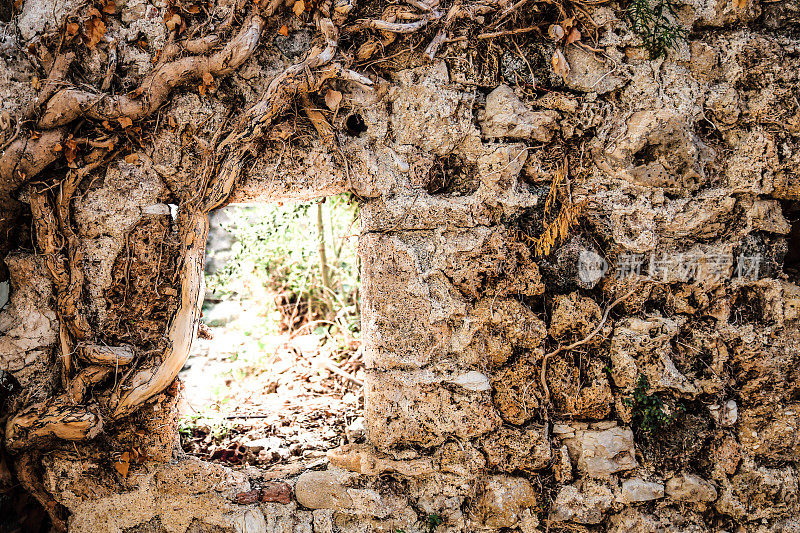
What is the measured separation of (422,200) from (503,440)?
50.2 inches

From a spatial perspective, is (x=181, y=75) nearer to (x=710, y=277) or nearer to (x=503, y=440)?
(x=503, y=440)

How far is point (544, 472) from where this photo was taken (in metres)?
2.45

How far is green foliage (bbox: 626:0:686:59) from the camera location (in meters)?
Answer: 2.25

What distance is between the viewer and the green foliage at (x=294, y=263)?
3.82 meters

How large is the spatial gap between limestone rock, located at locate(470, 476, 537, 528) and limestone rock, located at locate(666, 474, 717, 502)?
0.67 meters

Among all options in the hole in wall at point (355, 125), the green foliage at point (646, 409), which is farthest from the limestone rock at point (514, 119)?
the green foliage at point (646, 409)

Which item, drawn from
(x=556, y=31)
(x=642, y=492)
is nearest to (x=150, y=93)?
(x=556, y=31)

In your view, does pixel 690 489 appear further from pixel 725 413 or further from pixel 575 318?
pixel 575 318

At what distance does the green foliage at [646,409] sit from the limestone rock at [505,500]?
2.09 feet

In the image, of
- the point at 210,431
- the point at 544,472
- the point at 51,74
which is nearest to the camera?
the point at 51,74

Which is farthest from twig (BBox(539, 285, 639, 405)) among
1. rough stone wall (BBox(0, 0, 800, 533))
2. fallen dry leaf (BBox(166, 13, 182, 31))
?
fallen dry leaf (BBox(166, 13, 182, 31))

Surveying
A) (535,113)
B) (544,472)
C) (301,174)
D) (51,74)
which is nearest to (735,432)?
(544,472)

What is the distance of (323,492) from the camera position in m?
2.51

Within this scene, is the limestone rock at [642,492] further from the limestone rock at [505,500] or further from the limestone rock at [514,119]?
the limestone rock at [514,119]
